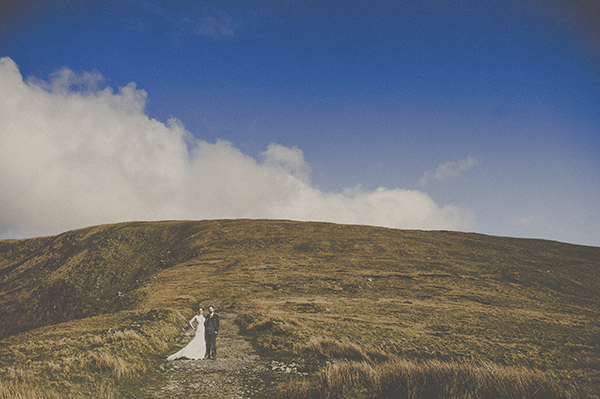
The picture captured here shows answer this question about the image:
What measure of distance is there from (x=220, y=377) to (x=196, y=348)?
3.08 meters

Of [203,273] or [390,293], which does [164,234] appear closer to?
[203,273]

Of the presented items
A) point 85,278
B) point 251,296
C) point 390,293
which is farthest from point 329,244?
point 85,278

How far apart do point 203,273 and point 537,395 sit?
43.1 m

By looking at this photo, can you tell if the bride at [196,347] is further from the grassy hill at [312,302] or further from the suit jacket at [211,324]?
the grassy hill at [312,302]

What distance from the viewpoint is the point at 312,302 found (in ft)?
Answer: 104

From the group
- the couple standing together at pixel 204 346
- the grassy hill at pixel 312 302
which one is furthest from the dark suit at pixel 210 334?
the grassy hill at pixel 312 302

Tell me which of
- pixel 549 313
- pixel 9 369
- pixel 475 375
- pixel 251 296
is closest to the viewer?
pixel 475 375

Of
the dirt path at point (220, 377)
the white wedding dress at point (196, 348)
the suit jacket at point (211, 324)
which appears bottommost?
the dirt path at point (220, 377)

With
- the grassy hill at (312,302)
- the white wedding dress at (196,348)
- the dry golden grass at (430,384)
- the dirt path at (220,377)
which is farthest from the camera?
the white wedding dress at (196,348)

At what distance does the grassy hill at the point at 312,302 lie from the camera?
10.3 meters

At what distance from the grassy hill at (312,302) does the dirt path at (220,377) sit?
0.90 meters

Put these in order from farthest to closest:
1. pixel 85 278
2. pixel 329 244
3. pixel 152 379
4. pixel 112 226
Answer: pixel 112 226, pixel 329 244, pixel 85 278, pixel 152 379

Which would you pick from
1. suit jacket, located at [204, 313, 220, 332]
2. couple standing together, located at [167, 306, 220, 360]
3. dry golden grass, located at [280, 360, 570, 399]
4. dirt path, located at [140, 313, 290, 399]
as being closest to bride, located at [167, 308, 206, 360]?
couple standing together, located at [167, 306, 220, 360]

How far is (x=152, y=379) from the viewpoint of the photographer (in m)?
10.1
